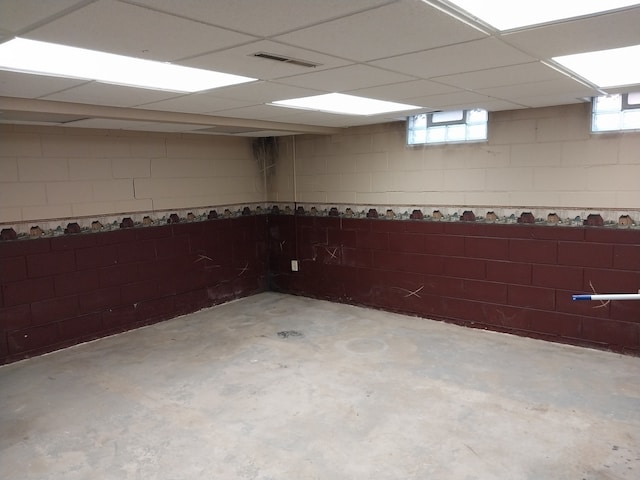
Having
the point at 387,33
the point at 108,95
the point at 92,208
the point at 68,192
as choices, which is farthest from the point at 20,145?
the point at 387,33

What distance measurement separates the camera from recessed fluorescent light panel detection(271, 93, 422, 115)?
3605 millimetres

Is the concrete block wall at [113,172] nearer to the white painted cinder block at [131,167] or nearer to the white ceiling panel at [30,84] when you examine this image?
the white painted cinder block at [131,167]

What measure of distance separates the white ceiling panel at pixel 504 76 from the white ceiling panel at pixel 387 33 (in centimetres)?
71

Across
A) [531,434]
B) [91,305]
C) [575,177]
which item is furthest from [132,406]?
[575,177]

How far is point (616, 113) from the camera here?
12.9ft

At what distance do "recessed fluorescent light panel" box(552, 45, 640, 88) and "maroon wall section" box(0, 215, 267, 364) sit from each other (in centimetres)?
419

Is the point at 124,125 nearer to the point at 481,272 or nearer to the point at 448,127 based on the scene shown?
the point at 448,127

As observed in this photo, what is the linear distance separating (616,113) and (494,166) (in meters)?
1.06

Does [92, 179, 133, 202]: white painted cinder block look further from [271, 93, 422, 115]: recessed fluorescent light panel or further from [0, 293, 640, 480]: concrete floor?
[271, 93, 422, 115]: recessed fluorescent light panel

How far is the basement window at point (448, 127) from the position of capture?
15.3 ft

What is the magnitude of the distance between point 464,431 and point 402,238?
2618 millimetres

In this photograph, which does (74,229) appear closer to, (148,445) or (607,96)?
(148,445)

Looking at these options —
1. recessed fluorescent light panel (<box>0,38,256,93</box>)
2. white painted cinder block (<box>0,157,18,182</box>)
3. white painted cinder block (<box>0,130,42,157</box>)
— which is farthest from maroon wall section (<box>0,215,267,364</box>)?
recessed fluorescent light panel (<box>0,38,256,93</box>)

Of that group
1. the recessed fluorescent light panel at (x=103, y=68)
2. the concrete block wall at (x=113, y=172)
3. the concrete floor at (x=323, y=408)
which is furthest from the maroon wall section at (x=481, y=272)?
the recessed fluorescent light panel at (x=103, y=68)
